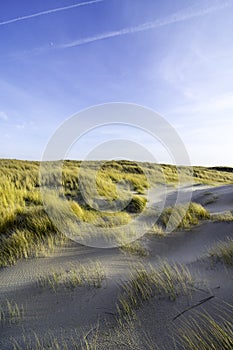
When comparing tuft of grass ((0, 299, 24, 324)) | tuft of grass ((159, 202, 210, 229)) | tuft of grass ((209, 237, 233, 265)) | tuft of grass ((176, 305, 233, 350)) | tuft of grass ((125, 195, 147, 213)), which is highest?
tuft of grass ((125, 195, 147, 213))

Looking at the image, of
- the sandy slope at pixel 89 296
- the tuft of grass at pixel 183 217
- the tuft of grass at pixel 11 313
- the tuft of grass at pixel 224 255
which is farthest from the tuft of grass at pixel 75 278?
the tuft of grass at pixel 183 217

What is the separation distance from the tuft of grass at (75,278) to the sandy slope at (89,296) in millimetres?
97

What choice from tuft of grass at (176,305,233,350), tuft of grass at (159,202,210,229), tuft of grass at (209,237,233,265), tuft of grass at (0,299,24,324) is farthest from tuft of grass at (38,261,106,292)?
tuft of grass at (159,202,210,229)

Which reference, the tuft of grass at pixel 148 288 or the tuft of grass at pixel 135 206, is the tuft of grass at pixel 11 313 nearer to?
the tuft of grass at pixel 148 288

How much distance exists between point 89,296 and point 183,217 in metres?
4.60

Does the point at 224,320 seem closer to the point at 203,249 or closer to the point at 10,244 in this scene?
the point at 203,249

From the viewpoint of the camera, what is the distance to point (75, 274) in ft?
11.2

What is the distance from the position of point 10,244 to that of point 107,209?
435cm

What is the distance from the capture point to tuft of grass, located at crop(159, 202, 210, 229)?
6652 mm

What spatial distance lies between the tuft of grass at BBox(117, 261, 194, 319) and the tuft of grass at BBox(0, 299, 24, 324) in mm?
1136

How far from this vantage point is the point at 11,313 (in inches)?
109

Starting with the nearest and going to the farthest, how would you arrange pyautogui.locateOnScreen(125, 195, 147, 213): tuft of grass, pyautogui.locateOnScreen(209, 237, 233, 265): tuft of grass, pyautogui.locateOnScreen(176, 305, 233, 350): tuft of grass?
pyautogui.locateOnScreen(176, 305, 233, 350): tuft of grass → pyautogui.locateOnScreen(209, 237, 233, 265): tuft of grass → pyautogui.locateOnScreen(125, 195, 147, 213): tuft of grass

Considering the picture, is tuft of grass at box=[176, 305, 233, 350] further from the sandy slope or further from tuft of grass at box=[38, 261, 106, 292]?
tuft of grass at box=[38, 261, 106, 292]

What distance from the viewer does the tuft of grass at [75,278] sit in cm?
327
